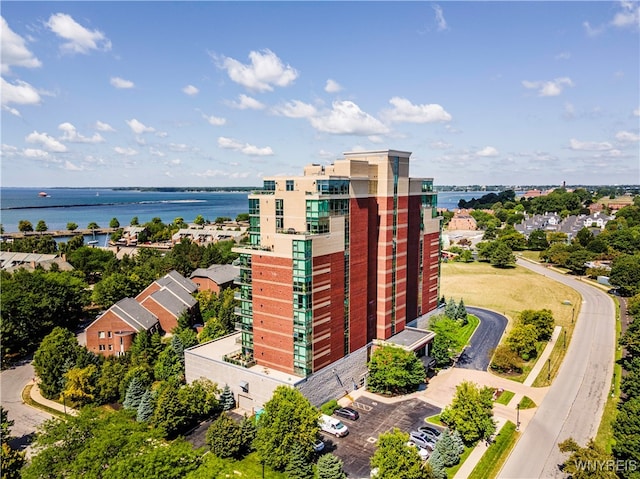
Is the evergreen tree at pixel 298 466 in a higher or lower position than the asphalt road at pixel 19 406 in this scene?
higher

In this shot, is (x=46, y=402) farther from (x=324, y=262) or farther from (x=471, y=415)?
(x=471, y=415)

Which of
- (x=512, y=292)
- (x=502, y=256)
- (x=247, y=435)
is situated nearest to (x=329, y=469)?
(x=247, y=435)

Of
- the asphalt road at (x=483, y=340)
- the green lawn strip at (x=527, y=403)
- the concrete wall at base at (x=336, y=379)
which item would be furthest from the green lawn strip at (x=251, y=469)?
the asphalt road at (x=483, y=340)

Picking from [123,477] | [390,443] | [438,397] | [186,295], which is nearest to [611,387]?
[438,397]

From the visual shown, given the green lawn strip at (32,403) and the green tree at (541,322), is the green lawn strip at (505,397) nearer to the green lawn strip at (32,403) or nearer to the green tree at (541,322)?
the green tree at (541,322)

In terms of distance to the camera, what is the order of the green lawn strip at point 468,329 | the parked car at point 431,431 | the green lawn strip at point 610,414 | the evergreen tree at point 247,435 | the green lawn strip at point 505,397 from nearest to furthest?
the evergreen tree at point 247,435 < the green lawn strip at point 610,414 < the parked car at point 431,431 < the green lawn strip at point 505,397 < the green lawn strip at point 468,329

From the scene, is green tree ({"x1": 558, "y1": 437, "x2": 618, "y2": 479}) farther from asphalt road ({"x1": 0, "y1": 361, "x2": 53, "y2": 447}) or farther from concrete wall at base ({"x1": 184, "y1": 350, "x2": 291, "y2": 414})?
asphalt road ({"x1": 0, "y1": 361, "x2": 53, "y2": 447})

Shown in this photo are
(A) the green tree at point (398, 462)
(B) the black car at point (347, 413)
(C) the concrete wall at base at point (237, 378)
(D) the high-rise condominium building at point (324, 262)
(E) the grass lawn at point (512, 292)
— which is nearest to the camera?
(A) the green tree at point (398, 462)
